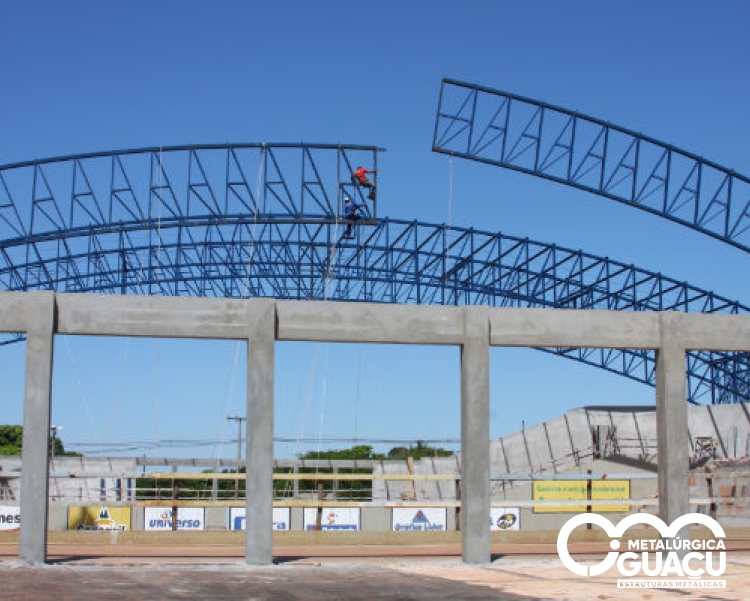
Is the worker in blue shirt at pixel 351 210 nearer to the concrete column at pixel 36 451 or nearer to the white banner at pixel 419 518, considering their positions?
the white banner at pixel 419 518

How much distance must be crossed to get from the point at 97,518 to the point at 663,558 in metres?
17.3

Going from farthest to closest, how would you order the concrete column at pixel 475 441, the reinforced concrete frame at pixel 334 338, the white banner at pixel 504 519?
the white banner at pixel 504 519, the concrete column at pixel 475 441, the reinforced concrete frame at pixel 334 338

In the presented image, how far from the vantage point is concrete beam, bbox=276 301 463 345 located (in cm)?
1534

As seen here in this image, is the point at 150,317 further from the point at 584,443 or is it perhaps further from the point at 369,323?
the point at 584,443

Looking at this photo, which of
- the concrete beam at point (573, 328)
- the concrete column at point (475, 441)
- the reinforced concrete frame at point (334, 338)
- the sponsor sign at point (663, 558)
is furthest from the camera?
the concrete beam at point (573, 328)

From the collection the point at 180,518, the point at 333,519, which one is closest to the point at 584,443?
the point at 333,519

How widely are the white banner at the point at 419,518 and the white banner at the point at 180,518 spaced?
18.1 ft

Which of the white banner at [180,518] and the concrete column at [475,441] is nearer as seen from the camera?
the concrete column at [475,441]

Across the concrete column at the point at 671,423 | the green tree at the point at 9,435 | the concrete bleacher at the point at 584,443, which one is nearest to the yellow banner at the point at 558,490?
the concrete bleacher at the point at 584,443

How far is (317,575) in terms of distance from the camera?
13.6 m

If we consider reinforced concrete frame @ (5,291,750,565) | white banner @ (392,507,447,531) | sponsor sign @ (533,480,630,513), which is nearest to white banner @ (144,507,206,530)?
white banner @ (392,507,447,531)

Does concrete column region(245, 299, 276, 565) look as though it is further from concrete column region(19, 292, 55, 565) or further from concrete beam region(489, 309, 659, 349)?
concrete beam region(489, 309, 659, 349)

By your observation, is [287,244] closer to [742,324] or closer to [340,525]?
[340,525]

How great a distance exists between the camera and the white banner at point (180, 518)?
28750 millimetres
